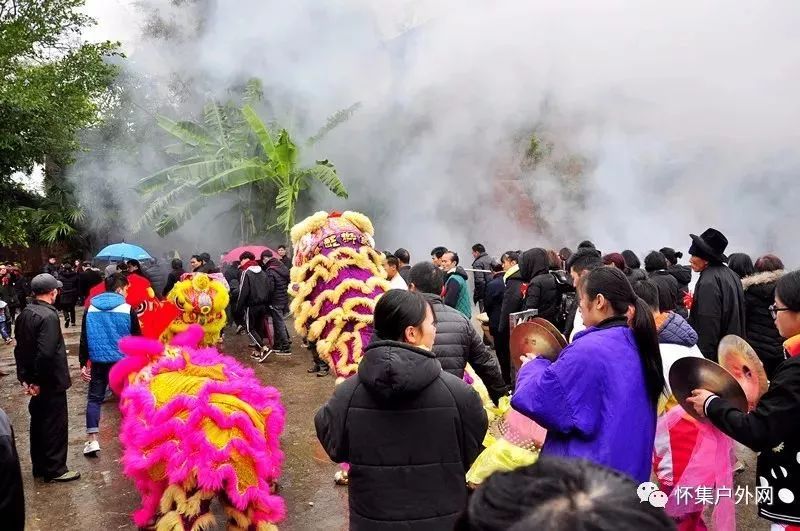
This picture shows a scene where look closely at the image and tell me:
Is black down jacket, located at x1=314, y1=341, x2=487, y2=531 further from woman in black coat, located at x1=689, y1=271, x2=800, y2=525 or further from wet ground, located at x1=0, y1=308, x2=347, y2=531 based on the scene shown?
wet ground, located at x1=0, y1=308, x2=347, y2=531

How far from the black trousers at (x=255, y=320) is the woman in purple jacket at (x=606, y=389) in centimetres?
723

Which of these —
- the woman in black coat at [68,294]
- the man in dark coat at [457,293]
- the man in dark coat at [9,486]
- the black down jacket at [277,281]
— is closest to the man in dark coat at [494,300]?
the man in dark coat at [457,293]

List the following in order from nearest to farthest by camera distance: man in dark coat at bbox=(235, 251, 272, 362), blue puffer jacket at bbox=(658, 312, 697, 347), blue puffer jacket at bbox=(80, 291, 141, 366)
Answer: blue puffer jacket at bbox=(658, 312, 697, 347), blue puffer jacket at bbox=(80, 291, 141, 366), man in dark coat at bbox=(235, 251, 272, 362)

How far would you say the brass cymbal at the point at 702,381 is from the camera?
2.36m

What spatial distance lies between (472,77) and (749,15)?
5.33 metres

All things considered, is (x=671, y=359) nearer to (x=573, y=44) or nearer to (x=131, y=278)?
(x=131, y=278)

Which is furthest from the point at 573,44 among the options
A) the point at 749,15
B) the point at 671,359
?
the point at 671,359

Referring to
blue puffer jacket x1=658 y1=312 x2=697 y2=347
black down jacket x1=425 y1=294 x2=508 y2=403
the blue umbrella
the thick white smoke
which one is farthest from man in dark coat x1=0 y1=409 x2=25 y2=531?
the thick white smoke

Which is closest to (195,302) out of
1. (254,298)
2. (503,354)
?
(254,298)

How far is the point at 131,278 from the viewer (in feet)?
21.1

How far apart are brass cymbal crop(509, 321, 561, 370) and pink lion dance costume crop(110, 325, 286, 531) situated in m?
1.48

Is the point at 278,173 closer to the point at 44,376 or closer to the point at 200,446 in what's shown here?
the point at 44,376

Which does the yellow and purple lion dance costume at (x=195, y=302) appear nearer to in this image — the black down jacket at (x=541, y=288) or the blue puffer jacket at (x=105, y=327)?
the blue puffer jacket at (x=105, y=327)

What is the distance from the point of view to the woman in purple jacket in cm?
207
